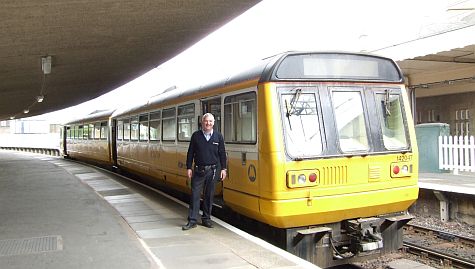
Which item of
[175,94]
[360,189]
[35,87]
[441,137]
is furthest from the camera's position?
[35,87]

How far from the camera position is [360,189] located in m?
6.24

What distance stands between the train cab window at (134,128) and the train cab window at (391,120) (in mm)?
8670

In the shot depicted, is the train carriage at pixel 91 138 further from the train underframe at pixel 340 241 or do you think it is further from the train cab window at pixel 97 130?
the train underframe at pixel 340 241

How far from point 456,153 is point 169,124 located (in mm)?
8143

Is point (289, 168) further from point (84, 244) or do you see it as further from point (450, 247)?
point (450, 247)

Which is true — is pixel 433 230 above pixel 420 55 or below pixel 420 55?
below

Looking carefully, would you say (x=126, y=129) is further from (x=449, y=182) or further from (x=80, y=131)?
(x=80, y=131)

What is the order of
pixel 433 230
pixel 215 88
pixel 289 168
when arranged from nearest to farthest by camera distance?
1. pixel 289 168
2. pixel 215 88
3. pixel 433 230

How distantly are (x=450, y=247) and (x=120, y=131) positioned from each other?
1174cm

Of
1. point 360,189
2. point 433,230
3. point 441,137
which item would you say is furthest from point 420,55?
point 360,189

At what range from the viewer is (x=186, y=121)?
9.14 meters

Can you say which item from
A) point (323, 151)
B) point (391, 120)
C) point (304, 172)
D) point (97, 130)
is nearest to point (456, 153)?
point (391, 120)

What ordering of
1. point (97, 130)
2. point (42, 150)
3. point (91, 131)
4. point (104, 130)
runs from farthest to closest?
1. point (42, 150)
2. point (91, 131)
3. point (97, 130)
4. point (104, 130)

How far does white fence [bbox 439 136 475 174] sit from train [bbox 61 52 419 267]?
6949mm
